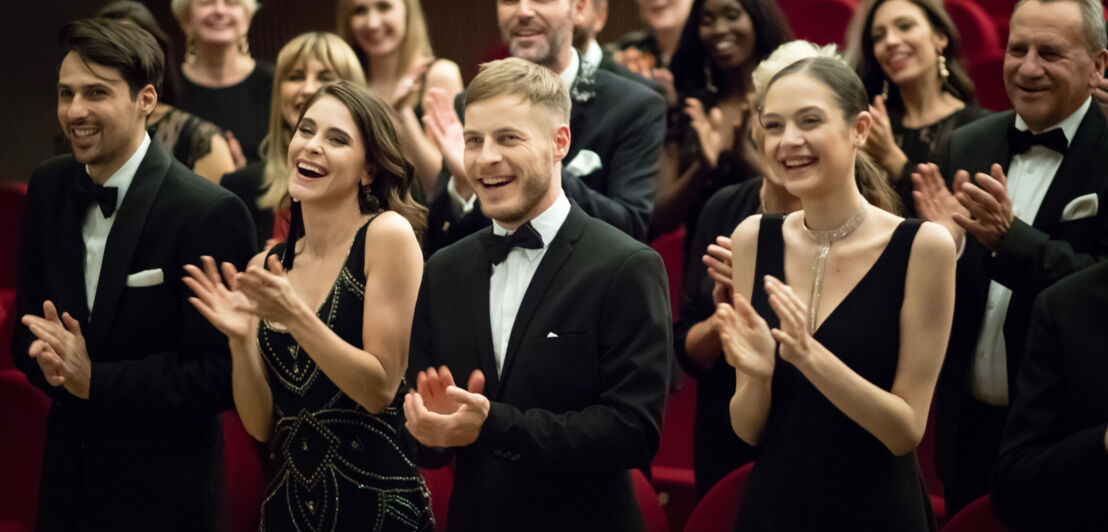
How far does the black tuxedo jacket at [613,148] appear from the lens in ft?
10.0

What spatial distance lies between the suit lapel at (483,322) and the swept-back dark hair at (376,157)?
439 mm

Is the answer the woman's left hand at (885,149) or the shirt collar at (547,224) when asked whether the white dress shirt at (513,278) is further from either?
the woman's left hand at (885,149)

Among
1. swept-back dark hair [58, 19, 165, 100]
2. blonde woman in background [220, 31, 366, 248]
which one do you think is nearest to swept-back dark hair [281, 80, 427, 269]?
swept-back dark hair [58, 19, 165, 100]

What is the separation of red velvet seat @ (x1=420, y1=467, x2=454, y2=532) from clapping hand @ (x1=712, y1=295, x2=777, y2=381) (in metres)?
0.87

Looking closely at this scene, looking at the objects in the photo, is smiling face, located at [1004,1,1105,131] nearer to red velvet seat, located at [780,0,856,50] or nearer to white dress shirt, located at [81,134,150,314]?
white dress shirt, located at [81,134,150,314]

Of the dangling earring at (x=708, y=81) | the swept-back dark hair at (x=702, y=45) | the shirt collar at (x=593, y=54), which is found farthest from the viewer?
the dangling earring at (x=708, y=81)

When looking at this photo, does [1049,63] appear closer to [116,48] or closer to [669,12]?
[669,12]

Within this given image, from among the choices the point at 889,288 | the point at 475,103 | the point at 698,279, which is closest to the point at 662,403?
the point at 889,288

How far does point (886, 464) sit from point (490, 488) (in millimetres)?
625

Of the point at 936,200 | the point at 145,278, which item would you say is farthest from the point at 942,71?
the point at 145,278

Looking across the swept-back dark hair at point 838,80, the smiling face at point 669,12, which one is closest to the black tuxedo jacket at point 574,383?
the swept-back dark hair at point 838,80

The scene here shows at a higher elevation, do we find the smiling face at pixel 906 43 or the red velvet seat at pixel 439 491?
the smiling face at pixel 906 43

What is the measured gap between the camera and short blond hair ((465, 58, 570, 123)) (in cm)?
218

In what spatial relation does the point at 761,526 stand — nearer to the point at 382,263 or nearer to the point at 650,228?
the point at 382,263
